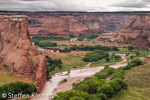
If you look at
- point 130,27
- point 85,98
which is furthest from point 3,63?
point 130,27

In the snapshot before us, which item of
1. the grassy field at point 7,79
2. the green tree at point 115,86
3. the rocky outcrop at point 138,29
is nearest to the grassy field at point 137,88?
the green tree at point 115,86

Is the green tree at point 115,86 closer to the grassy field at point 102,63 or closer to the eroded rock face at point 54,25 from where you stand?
the grassy field at point 102,63

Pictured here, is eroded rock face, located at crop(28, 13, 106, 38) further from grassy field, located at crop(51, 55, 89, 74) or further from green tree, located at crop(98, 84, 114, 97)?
green tree, located at crop(98, 84, 114, 97)

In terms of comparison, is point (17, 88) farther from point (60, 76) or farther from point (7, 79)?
point (60, 76)

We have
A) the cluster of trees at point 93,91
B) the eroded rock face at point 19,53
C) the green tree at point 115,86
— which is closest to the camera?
the cluster of trees at point 93,91

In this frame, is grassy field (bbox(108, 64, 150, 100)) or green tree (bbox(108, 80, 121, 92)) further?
green tree (bbox(108, 80, 121, 92))

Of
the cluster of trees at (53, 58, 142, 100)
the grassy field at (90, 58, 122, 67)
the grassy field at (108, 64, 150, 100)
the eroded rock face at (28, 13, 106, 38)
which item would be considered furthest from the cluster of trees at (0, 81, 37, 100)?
the eroded rock face at (28, 13, 106, 38)
